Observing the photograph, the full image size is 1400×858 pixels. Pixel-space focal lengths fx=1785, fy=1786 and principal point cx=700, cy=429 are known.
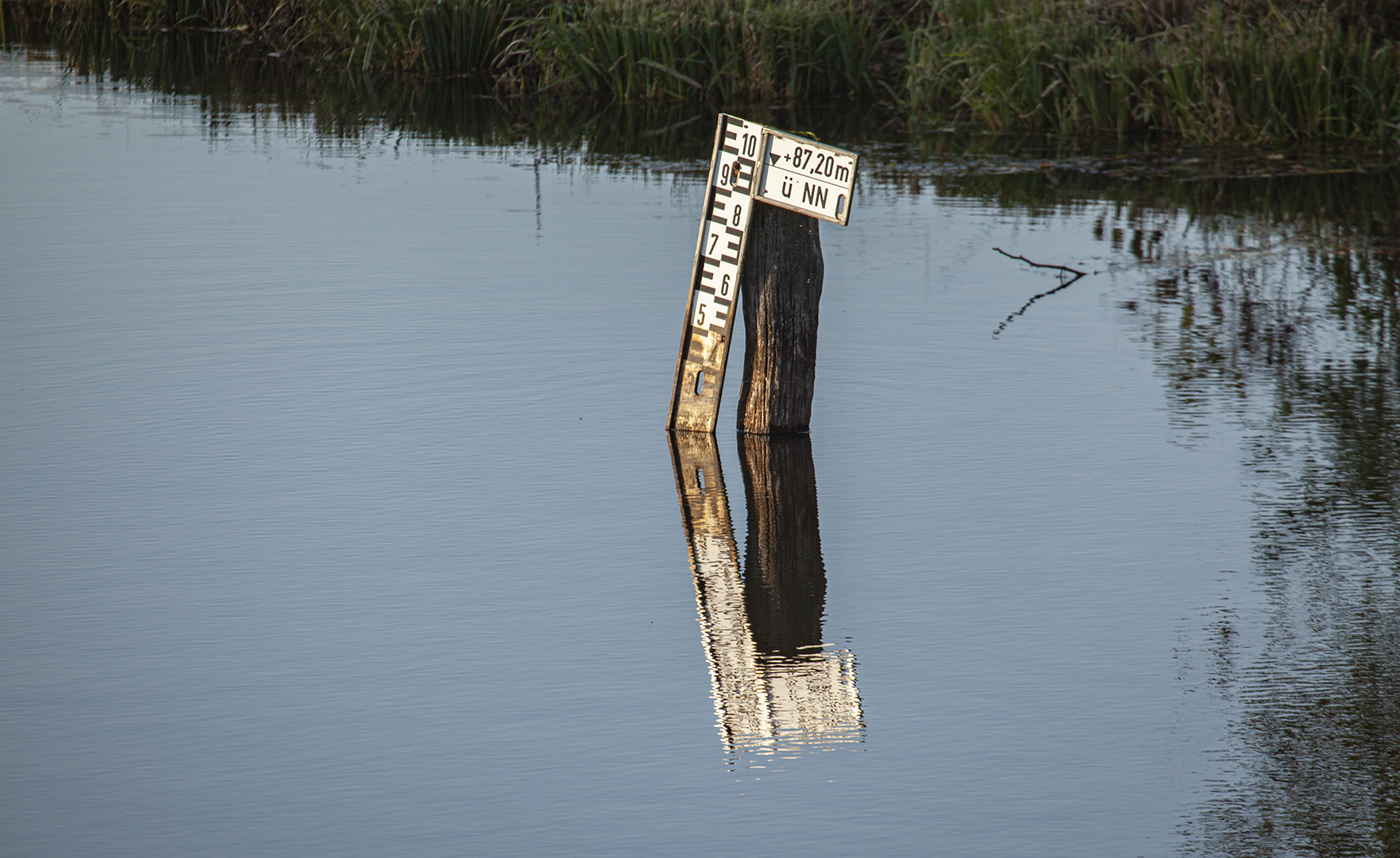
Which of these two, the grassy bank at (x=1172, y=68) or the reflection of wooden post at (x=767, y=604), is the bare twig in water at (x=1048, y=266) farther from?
the grassy bank at (x=1172, y=68)

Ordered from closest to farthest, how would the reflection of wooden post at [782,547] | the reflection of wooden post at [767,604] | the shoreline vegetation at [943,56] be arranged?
the reflection of wooden post at [767,604], the reflection of wooden post at [782,547], the shoreline vegetation at [943,56]

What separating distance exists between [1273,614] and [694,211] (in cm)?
840

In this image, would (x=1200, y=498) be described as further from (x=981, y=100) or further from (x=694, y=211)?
(x=981, y=100)

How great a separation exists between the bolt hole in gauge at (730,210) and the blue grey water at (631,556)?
0.46 metres

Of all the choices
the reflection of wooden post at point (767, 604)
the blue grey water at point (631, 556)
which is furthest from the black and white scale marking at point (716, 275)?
the blue grey water at point (631, 556)

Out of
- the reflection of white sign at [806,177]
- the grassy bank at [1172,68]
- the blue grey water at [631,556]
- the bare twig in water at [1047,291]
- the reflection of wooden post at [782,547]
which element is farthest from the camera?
the grassy bank at [1172,68]

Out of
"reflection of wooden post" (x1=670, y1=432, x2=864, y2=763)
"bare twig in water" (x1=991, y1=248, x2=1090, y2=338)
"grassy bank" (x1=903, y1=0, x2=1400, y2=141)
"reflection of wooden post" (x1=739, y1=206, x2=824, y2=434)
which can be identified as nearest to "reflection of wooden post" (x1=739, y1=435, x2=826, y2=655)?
"reflection of wooden post" (x1=670, y1=432, x2=864, y2=763)

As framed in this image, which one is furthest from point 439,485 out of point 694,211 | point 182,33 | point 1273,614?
point 182,33

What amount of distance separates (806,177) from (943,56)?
38.1 feet

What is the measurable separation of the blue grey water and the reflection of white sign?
110 cm

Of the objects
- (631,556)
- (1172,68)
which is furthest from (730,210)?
(1172,68)

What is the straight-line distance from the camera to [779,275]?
25.5ft

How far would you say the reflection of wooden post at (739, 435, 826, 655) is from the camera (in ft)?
19.0

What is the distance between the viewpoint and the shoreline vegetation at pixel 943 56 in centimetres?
1661
